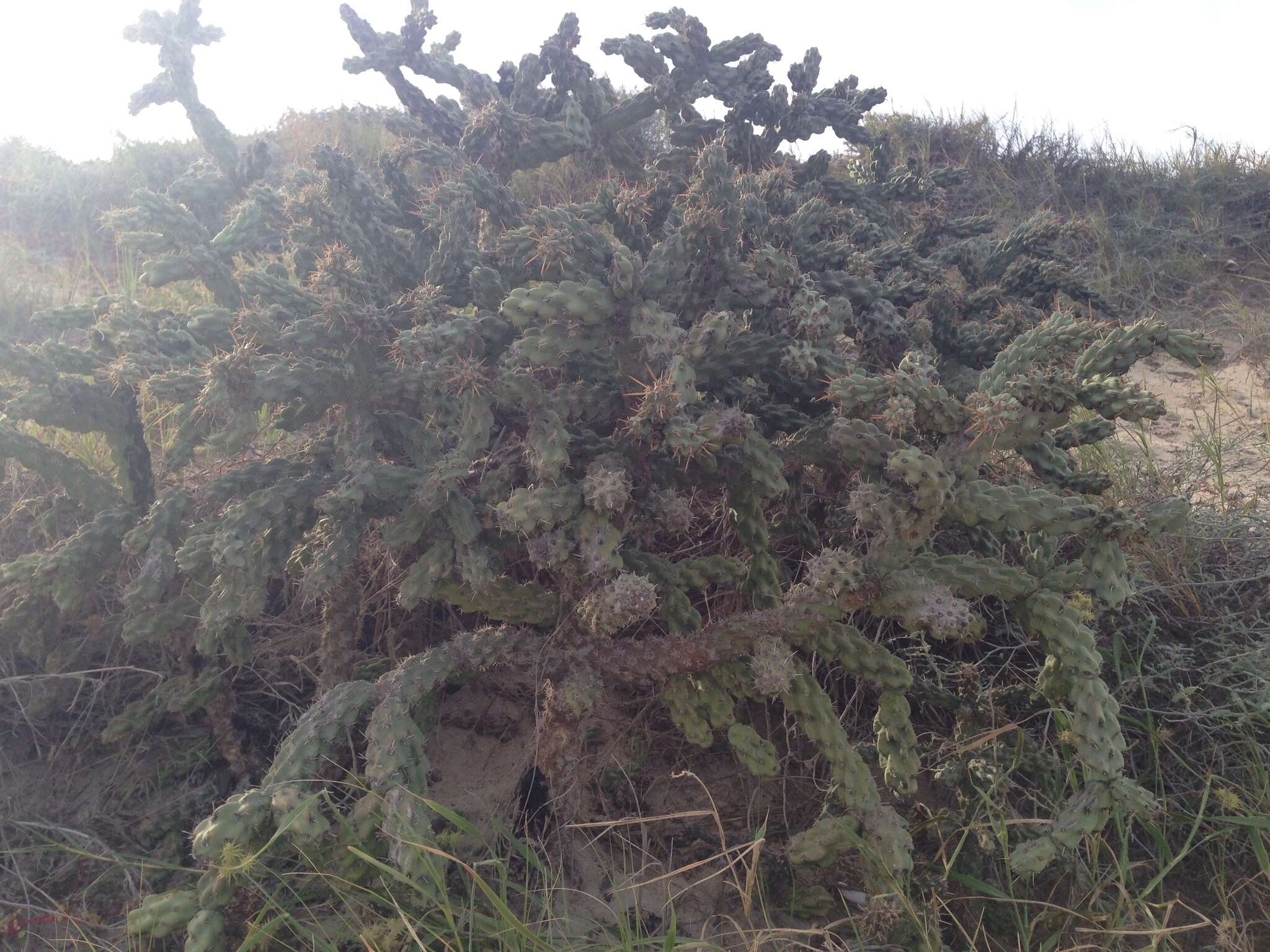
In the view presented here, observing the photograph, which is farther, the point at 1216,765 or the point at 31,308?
the point at 31,308

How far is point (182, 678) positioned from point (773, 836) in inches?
75.0

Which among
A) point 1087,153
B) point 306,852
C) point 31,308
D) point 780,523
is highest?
point 1087,153

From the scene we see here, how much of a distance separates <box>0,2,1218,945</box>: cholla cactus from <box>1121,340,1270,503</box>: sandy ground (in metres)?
1.09

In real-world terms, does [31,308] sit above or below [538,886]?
above

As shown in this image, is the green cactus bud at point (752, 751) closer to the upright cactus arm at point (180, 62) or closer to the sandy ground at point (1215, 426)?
the sandy ground at point (1215, 426)

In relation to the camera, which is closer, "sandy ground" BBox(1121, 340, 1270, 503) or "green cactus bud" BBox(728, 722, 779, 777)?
"green cactus bud" BBox(728, 722, 779, 777)

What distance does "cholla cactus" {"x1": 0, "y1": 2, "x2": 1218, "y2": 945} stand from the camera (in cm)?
205

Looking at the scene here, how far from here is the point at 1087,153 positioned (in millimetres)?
7508

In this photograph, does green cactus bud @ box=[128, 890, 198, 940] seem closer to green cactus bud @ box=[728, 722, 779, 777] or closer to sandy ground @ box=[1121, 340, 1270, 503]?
green cactus bud @ box=[728, 722, 779, 777]

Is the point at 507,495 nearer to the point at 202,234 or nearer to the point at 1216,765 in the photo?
the point at 202,234

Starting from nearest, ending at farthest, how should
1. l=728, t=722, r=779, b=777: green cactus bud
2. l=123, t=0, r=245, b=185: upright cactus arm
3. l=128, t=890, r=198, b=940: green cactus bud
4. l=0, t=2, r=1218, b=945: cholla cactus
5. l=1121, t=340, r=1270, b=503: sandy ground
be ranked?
l=128, t=890, r=198, b=940: green cactus bud
l=0, t=2, r=1218, b=945: cholla cactus
l=728, t=722, r=779, b=777: green cactus bud
l=123, t=0, r=245, b=185: upright cactus arm
l=1121, t=340, r=1270, b=503: sandy ground

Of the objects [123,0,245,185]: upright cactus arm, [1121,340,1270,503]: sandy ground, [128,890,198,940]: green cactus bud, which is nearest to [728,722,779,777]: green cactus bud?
[128,890,198,940]: green cactus bud

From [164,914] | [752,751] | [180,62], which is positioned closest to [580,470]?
[752,751]

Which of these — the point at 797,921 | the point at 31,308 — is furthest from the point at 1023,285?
the point at 31,308
